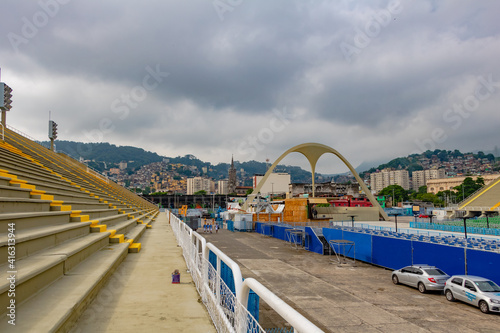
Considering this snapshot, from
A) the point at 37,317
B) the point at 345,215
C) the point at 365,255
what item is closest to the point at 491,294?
the point at 365,255

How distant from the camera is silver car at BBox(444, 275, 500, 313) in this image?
10.9 meters

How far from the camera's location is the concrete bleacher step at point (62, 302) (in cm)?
323

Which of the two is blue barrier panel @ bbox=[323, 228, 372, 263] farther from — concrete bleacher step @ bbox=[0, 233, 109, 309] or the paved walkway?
concrete bleacher step @ bbox=[0, 233, 109, 309]

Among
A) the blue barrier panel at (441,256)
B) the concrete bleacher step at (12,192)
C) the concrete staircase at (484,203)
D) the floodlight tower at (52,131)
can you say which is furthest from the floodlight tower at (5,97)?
the concrete staircase at (484,203)

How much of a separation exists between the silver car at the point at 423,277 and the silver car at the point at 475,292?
26.7 inches

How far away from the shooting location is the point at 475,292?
11.5 meters

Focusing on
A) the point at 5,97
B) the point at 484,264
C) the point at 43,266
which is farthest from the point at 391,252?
the point at 5,97

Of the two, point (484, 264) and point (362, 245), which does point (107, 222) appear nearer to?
point (484, 264)

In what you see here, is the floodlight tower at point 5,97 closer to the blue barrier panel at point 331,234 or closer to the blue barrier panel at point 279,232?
the blue barrier panel at point 331,234

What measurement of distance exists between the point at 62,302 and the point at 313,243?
24.8 meters

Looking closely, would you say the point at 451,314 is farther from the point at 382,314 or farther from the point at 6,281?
the point at 6,281

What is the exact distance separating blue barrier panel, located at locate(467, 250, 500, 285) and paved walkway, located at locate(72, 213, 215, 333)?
12.9 m

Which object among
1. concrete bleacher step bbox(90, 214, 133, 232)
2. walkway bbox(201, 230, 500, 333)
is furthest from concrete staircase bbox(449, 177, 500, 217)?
concrete bleacher step bbox(90, 214, 133, 232)

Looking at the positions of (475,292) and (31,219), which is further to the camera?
(475,292)
